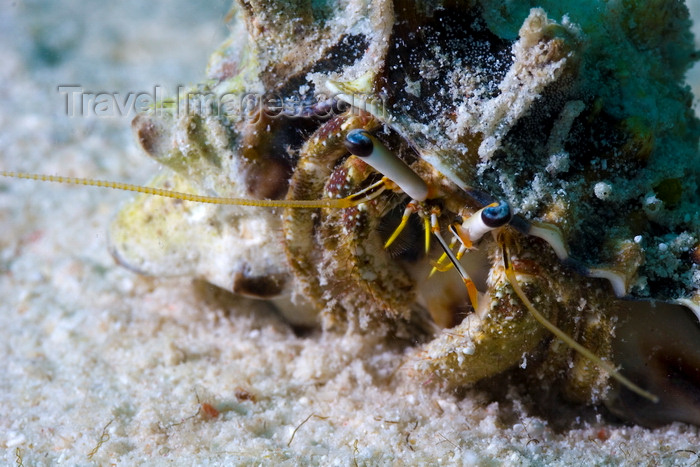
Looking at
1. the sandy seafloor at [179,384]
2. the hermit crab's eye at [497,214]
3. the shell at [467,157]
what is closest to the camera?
the hermit crab's eye at [497,214]

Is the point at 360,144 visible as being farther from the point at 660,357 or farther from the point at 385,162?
the point at 660,357

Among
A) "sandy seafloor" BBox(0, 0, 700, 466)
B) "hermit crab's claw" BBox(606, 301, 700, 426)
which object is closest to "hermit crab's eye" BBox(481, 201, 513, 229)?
"hermit crab's claw" BBox(606, 301, 700, 426)

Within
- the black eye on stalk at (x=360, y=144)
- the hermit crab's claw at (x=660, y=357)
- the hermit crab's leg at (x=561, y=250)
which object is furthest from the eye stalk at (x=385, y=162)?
the hermit crab's claw at (x=660, y=357)

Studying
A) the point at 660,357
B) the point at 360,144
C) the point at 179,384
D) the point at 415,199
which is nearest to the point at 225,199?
the point at 360,144

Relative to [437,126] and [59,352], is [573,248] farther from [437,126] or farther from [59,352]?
[59,352]

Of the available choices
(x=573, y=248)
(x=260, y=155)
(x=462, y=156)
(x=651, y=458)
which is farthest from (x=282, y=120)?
(x=651, y=458)

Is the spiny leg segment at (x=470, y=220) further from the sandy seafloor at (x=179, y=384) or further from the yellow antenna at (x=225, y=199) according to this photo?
the sandy seafloor at (x=179, y=384)
